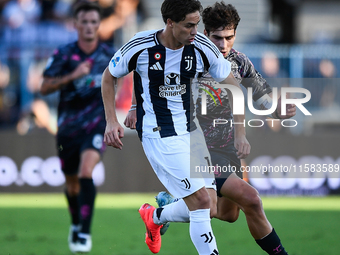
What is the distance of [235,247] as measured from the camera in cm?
638

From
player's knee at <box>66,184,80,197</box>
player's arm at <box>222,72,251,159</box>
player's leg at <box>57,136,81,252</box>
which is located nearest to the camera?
player's arm at <box>222,72,251,159</box>

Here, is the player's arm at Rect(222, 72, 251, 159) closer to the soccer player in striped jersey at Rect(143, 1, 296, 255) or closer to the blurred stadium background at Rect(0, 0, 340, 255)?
the soccer player in striped jersey at Rect(143, 1, 296, 255)

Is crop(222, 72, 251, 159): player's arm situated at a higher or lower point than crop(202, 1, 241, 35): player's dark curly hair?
lower

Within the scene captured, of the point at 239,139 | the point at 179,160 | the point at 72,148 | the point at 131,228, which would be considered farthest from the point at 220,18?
the point at 131,228

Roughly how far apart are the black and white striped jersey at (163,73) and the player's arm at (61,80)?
1.57 metres

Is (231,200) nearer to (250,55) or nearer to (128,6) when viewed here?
(250,55)

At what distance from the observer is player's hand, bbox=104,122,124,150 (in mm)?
4383

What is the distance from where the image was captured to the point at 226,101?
5.28 metres

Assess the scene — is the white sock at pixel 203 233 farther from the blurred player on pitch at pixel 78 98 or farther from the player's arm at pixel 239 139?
the blurred player on pitch at pixel 78 98

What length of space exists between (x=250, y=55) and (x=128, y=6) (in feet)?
12.8

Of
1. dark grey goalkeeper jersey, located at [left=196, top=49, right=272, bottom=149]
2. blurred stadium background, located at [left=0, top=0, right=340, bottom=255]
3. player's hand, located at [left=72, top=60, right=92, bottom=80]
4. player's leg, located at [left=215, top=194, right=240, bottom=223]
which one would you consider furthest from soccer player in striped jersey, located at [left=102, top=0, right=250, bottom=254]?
blurred stadium background, located at [left=0, top=0, right=340, bottom=255]

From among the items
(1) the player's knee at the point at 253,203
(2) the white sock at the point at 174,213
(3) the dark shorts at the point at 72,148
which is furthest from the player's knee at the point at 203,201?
(3) the dark shorts at the point at 72,148

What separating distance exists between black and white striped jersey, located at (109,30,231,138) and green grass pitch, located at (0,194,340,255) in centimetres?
185

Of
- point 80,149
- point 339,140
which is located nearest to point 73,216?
point 80,149
